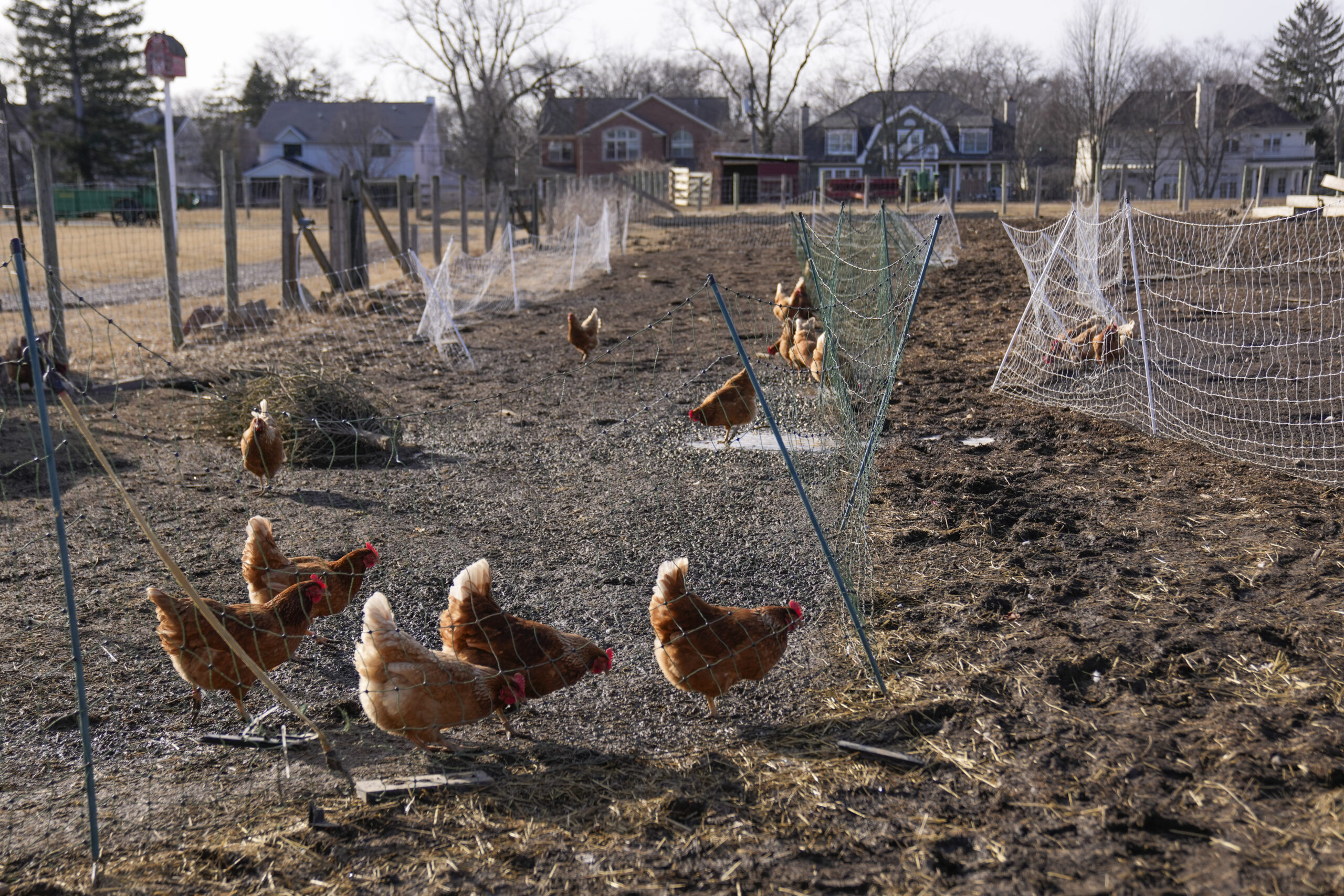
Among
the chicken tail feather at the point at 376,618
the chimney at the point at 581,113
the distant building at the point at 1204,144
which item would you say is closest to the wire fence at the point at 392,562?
the chicken tail feather at the point at 376,618

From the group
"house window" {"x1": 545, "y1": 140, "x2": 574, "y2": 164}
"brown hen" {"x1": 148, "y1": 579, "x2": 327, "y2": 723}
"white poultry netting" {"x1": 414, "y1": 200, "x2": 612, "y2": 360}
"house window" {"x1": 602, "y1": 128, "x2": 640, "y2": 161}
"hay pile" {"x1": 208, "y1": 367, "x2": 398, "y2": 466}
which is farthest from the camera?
"house window" {"x1": 545, "y1": 140, "x2": 574, "y2": 164}

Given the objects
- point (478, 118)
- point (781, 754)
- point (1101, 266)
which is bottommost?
point (781, 754)

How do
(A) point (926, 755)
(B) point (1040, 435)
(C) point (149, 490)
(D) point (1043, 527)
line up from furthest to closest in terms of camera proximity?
1. (B) point (1040, 435)
2. (C) point (149, 490)
3. (D) point (1043, 527)
4. (A) point (926, 755)

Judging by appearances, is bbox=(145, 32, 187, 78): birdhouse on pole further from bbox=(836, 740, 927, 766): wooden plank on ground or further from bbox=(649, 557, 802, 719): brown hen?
bbox=(836, 740, 927, 766): wooden plank on ground

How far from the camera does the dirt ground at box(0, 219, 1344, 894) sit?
263 centimetres

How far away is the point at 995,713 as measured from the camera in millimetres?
3281

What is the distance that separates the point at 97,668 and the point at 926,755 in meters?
3.21

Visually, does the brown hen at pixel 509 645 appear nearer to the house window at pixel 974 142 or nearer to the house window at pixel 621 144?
the house window at pixel 974 142

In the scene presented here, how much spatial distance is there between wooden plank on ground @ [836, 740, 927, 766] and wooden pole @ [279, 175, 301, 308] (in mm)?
12055

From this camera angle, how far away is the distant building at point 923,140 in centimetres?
5197

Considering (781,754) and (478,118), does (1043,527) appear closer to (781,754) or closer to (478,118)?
→ (781,754)

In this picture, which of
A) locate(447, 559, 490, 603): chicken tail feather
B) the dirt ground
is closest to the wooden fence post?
the dirt ground

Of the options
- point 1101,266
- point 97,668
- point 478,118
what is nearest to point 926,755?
point 97,668

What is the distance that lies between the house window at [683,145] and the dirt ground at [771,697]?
54608 millimetres
